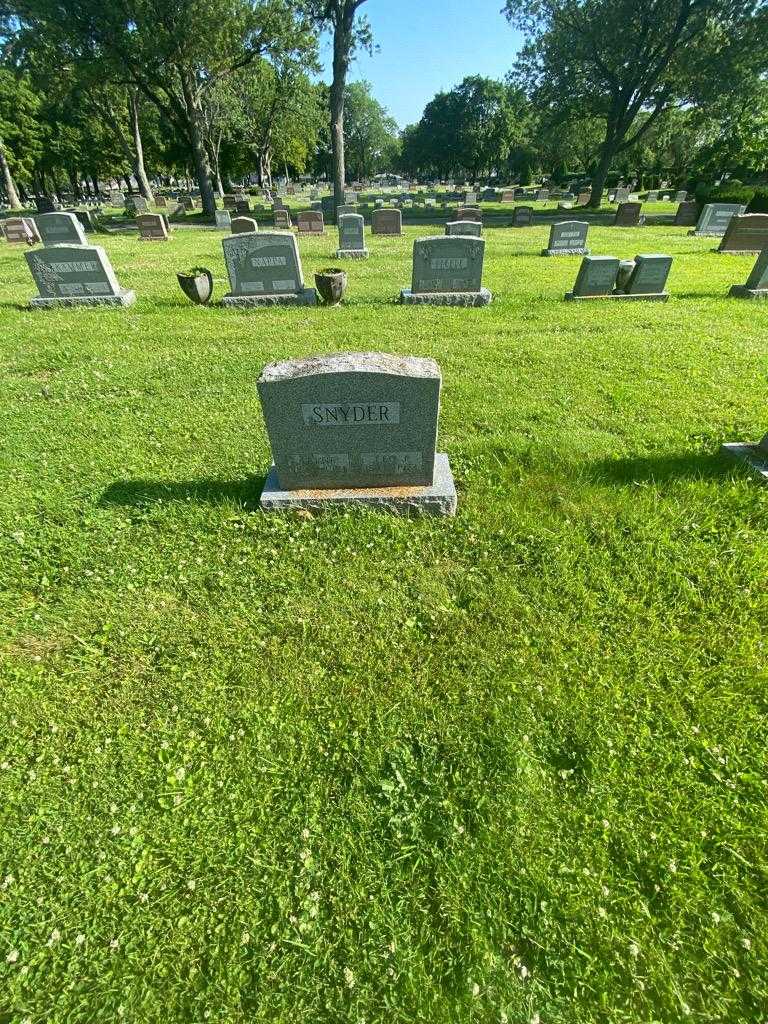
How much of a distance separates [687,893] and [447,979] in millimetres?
1002

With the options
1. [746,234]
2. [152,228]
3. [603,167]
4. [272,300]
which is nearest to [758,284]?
[746,234]

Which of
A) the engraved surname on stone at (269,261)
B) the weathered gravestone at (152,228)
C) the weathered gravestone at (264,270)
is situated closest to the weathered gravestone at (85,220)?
the weathered gravestone at (152,228)

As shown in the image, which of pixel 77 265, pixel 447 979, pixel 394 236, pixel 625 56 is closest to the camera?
pixel 447 979

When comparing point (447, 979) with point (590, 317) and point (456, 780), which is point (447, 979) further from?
point (590, 317)

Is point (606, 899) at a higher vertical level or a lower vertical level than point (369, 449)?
lower

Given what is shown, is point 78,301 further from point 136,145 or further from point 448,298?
point 136,145

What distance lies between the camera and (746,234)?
49.0ft

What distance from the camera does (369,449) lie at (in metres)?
3.67

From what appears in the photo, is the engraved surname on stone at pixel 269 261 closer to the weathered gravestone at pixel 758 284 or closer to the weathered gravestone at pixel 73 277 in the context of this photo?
the weathered gravestone at pixel 73 277

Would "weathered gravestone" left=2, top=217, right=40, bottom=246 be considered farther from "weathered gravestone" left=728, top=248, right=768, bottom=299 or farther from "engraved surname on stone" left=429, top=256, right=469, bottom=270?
"weathered gravestone" left=728, top=248, right=768, bottom=299

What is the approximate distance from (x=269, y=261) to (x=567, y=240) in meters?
11.1

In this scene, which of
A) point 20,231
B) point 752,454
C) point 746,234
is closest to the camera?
point 752,454

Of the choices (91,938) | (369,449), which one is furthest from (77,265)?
(91,938)

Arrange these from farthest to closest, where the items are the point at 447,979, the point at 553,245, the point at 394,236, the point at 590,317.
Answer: the point at 394,236, the point at 553,245, the point at 590,317, the point at 447,979
